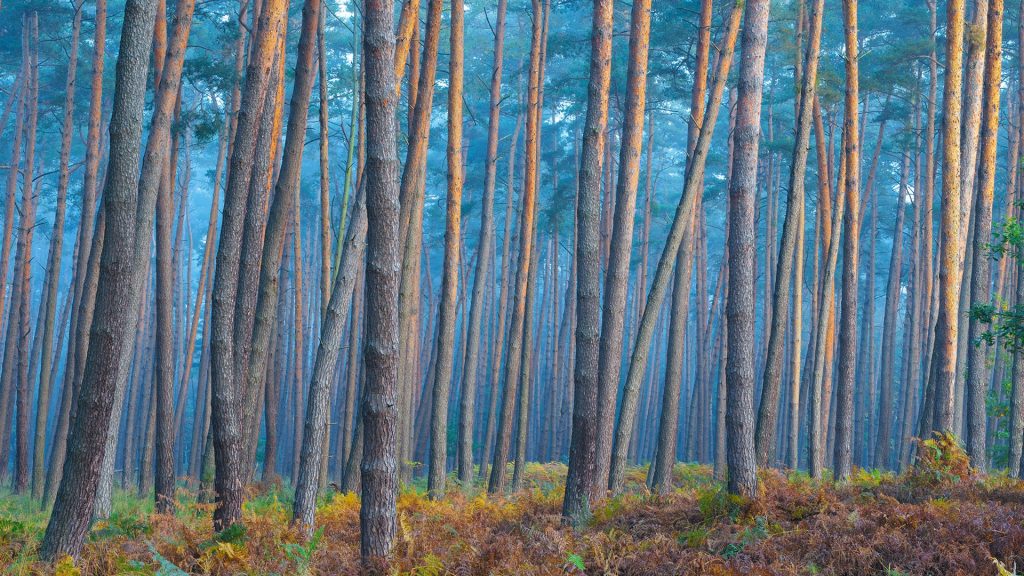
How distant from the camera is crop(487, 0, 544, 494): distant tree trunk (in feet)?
45.8

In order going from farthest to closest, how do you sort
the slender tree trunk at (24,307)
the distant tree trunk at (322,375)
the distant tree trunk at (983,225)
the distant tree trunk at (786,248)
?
the slender tree trunk at (24,307), the distant tree trunk at (983,225), the distant tree trunk at (786,248), the distant tree trunk at (322,375)

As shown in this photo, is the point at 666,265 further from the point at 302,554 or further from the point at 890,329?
the point at 890,329

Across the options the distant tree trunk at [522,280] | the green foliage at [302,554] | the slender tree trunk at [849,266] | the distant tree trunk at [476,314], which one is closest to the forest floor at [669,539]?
the green foliage at [302,554]

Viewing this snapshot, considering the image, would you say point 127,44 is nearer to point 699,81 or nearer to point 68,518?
point 68,518

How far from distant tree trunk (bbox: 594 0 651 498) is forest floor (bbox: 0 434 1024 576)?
922 millimetres

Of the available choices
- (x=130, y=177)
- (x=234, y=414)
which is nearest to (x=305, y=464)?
(x=234, y=414)

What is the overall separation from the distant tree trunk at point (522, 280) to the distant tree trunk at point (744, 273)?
6.45 meters

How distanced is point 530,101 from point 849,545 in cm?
997

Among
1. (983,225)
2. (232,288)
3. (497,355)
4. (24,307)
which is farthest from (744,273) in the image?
(24,307)

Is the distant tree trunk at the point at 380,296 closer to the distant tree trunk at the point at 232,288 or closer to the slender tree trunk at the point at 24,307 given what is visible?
the distant tree trunk at the point at 232,288

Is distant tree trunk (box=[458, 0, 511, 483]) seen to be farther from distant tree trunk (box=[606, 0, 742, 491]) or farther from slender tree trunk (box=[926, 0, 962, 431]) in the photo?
slender tree trunk (box=[926, 0, 962, 431])

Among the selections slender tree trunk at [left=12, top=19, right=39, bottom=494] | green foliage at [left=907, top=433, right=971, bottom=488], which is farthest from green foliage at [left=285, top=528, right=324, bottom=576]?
slender tree trunk at [left=12, top=19, right=39, bottom=494]

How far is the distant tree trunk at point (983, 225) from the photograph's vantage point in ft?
38.1

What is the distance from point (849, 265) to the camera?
41.2ft
